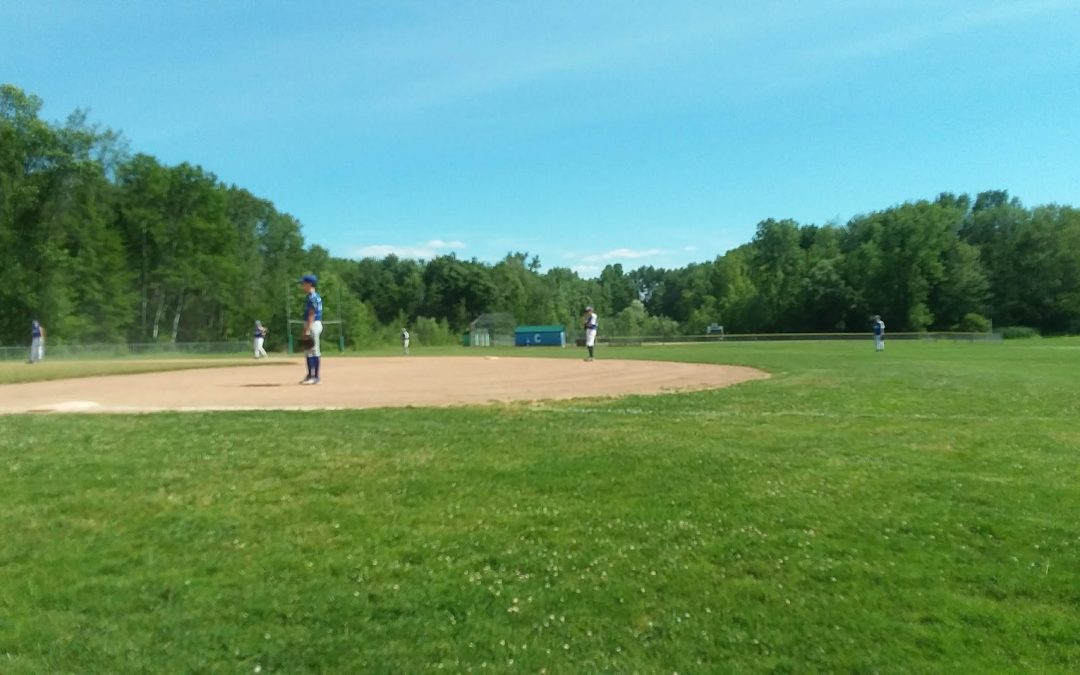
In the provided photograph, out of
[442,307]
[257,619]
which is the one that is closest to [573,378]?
[257,619]

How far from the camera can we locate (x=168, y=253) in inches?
2936

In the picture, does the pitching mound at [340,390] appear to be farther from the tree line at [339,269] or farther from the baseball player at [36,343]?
the tree line at [339,269]

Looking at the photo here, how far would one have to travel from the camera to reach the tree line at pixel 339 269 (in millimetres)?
63875

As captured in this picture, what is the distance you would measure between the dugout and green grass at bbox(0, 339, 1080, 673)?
72894 millimetres

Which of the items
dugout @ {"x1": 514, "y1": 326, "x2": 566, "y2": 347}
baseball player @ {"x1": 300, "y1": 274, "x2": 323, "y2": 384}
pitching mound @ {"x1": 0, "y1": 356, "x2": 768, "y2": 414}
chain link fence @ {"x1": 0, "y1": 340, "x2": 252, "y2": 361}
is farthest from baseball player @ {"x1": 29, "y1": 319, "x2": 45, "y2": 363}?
dugout @ {"x1": 514, "y1": 326, "x2": 566, "y2": 347}

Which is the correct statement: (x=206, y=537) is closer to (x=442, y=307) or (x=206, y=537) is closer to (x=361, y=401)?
(x=361, y=401)

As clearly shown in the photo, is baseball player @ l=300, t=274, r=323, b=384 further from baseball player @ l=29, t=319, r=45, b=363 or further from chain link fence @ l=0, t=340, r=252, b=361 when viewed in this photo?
chain link fence @ l=0, t=340, r=252, b=361

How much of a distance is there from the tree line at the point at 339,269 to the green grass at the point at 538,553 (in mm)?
67394

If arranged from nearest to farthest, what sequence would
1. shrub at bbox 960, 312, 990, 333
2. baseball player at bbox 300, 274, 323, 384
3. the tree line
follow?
baseball player at bbox 300, 274, 323, 384, the tree line, shrub at bbox 960, 312, 990, 333

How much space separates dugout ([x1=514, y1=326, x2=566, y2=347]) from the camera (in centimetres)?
8156

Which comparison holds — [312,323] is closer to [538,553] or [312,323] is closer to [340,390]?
[340,390]

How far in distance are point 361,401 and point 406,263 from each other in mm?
138011

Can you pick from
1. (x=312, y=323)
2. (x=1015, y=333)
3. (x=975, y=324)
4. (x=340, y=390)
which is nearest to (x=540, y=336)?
(x=975, y=324)

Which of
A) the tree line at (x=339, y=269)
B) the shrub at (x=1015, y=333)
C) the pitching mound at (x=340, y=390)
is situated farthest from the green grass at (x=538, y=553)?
the shrub at (x=1015, y=333)
